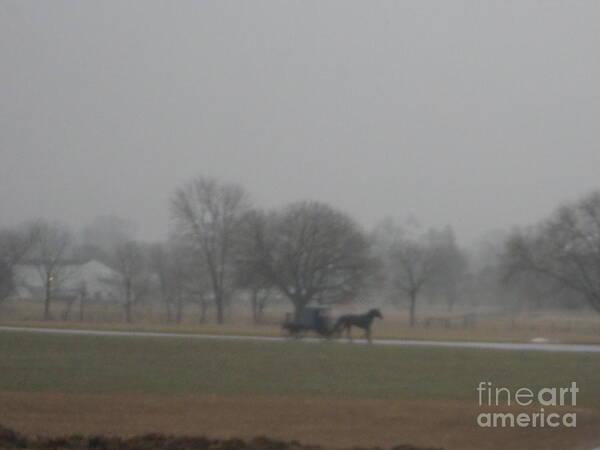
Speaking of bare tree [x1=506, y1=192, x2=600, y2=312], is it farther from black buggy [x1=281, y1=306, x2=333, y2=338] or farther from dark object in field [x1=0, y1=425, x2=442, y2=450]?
dark object in field [x1=0, y1=425, x2=442, y2=450]

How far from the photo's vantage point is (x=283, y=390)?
860 inches

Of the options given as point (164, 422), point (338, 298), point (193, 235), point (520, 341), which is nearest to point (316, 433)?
point (164, 422)

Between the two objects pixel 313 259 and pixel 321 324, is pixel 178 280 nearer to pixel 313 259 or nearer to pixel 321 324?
pixel 313 259

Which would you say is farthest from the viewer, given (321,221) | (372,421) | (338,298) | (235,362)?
(321,221)

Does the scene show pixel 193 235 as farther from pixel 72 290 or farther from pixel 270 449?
pixel 270 449

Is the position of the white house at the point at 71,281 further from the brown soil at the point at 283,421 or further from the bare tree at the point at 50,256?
the brown soil at the point at 283,421

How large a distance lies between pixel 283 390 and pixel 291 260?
43.6 metres

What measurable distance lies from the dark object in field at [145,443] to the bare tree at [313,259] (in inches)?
1871

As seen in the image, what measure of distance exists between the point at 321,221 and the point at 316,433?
52205 millimetres

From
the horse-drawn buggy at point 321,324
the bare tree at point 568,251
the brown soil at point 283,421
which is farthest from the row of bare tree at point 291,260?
the brown soil at point 283,421

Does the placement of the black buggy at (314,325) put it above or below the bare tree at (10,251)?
below

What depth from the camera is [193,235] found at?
3167 inches

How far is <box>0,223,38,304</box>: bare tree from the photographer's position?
203 feet

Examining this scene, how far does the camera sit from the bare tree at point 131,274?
7350 centimetres
